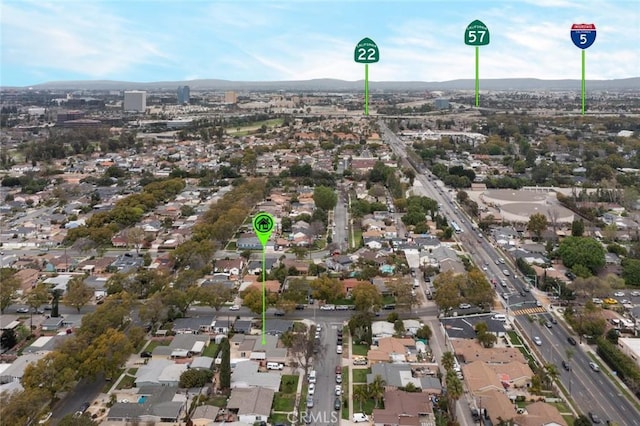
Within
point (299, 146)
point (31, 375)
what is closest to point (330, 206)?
point (31, 375)

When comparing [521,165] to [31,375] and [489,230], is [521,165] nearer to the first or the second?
[489,230]

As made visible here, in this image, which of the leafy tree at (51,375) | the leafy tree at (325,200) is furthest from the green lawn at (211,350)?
the leafy tree at (325,200)

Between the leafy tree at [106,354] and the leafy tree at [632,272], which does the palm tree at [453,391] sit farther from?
the leafy tree at [632,272]

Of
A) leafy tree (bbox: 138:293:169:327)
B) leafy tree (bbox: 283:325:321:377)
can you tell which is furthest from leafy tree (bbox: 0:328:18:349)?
leafy tree (bbox: 283:325:321:377)

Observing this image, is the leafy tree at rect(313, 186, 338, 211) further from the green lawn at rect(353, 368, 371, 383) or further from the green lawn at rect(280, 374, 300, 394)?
the green lawn at rect(280, 374, 300, 394)

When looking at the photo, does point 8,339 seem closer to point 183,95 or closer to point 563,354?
point 563,354

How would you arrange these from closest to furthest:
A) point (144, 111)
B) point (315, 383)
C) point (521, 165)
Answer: point (315, 383) → point (521, 165) → point (144, 111)

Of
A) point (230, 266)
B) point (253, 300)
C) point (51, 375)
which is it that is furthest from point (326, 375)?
point (230, 266)
